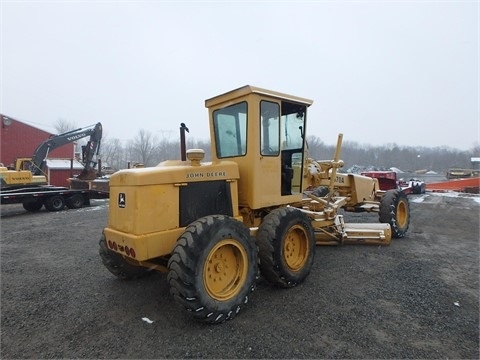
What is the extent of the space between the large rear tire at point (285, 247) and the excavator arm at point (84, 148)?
1436 centimetres

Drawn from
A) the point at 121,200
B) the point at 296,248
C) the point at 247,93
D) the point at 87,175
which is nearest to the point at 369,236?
the point at 296,248

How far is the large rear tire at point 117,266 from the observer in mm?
4484

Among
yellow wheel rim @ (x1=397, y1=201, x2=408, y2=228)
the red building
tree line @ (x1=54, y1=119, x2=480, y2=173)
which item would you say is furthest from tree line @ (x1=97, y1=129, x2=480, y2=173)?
yellow wheel rim @ (x1=397, y1=201, x2=408, y2=228)

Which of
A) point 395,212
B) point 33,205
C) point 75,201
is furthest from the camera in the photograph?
point 75,201

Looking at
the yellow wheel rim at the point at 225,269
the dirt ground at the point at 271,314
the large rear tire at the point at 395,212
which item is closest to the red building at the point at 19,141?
the dirt ground at the point at 271,314

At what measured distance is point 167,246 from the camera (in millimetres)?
3725

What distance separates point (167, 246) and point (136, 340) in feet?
3.31

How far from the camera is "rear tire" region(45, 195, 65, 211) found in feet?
43.8

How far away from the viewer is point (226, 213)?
171 inches

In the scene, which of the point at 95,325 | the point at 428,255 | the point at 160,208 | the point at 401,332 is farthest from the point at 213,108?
the point at 428,255

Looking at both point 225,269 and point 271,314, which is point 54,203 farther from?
point 271,314

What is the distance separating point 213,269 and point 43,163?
15802mm

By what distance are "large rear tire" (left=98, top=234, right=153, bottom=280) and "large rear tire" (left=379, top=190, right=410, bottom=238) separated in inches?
222

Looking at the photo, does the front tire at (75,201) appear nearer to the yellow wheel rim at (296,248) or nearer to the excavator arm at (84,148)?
the excavator arm at (84,148)
